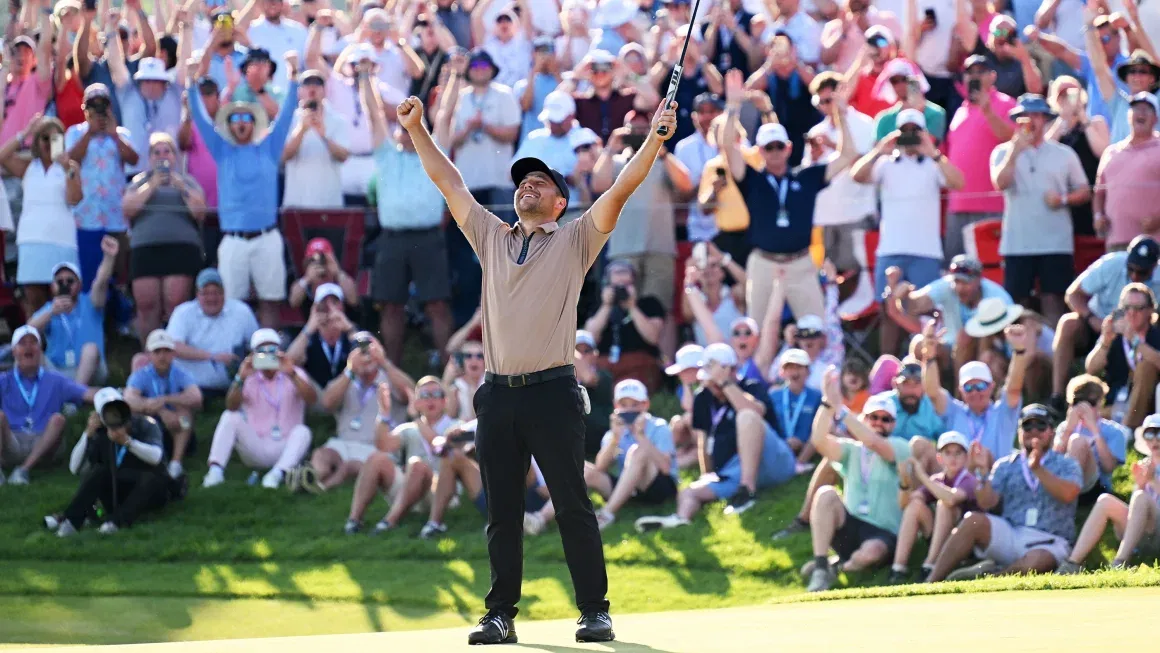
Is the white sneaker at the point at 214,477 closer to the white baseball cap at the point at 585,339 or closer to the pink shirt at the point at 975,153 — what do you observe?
the white baseball cap at the point at 585,339

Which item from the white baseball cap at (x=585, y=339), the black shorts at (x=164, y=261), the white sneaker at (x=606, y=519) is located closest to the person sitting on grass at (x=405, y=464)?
the white baseball cap at (x=585, y=339)

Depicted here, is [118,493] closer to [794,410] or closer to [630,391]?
[630,391]

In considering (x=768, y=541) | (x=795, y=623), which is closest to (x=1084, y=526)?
(x=768, y=541)

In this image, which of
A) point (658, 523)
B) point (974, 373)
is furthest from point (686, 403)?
point (974, 373)

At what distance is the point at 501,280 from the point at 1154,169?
766 cm

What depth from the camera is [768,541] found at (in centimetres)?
1323

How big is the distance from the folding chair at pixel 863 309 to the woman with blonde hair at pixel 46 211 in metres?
6.25

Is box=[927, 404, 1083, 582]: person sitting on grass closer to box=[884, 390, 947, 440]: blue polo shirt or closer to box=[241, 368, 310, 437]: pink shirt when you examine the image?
box=[884, 390, 947, 440]: blue polo shirt

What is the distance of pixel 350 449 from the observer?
586 inches

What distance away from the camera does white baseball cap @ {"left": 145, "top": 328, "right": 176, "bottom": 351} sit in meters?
14.9

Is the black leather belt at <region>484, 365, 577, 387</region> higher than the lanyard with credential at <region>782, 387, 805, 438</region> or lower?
higher

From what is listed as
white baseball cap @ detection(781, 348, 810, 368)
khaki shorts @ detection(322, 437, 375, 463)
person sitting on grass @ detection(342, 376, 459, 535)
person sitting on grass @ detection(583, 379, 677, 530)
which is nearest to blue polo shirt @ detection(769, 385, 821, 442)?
white baseball cap @ detection(781, 348, 810, 368)

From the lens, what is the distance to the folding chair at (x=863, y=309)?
48.8ft

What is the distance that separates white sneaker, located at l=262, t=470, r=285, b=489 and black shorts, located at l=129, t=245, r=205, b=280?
73.8 inches
